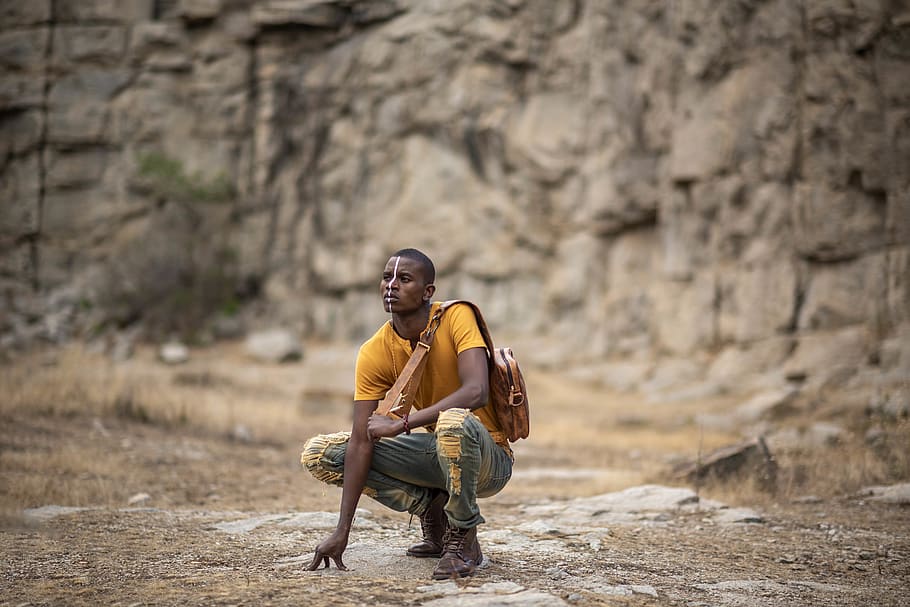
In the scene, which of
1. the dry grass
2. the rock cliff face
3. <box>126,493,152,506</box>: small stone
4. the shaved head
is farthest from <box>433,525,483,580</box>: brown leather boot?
the rock cliff face

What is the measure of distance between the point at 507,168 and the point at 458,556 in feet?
57.7

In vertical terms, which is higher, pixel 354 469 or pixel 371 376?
pixel 371 376

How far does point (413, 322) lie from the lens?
13.2 feet

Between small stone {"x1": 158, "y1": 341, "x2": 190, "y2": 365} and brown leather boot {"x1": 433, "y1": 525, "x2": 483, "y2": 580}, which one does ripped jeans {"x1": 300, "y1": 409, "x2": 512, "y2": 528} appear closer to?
brown leather boot {"x1": 433, "y1": 525, "x2": 483, "y2": 580}

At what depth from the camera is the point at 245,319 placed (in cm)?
2405

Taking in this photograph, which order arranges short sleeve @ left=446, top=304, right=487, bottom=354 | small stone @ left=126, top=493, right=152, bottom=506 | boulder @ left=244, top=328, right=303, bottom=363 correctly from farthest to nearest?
boulder @ left=244, top=328, right=303, bottom=363 → small stone @ left=126, top=493, right=152, bottom=506 → short sleeve @ left=446, top=304, right=487, bottom=354

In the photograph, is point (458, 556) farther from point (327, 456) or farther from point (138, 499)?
point (138, 499)

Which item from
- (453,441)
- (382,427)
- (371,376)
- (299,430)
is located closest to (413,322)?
(371,376)

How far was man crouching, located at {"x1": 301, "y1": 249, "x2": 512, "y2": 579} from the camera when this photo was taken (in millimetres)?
3775

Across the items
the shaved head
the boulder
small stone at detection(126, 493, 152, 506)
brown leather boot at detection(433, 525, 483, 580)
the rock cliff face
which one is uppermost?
the rock cliff face

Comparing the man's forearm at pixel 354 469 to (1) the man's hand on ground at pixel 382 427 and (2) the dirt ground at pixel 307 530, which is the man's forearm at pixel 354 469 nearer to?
(1) the man's hand on ground at pixel 382 427

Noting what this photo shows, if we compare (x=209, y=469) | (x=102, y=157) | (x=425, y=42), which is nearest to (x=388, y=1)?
(x=425, y=42)

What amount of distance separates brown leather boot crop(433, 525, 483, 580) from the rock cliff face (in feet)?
26.2

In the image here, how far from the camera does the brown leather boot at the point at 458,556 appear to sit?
3807mm
